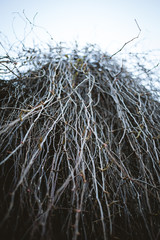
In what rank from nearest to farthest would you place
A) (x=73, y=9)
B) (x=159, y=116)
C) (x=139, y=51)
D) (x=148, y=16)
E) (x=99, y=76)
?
(x=159, y=116), (x=99, y=76), (x=139, y=51), (x=148, y=16), (x=73, y=9)

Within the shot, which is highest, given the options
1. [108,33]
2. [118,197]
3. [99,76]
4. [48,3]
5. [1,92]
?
[48,3]

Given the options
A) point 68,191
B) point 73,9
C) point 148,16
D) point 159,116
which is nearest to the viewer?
point 68,191

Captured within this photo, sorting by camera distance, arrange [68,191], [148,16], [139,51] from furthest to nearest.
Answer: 1. [148,16]
2. [139,51]
3. [68,191]

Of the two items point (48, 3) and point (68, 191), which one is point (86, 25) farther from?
point (68, 191)

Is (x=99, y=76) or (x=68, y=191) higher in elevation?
(x=99, y=76)

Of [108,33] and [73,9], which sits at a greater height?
[73,9]

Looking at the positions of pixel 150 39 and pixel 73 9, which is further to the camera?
pixel 73 9

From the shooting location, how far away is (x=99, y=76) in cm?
112

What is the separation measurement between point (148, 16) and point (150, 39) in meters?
0.34

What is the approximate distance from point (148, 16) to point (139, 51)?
478 mm

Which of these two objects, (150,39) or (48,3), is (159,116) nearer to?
(150,39)

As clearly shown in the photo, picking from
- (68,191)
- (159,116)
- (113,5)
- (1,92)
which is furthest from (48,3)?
(68,191)

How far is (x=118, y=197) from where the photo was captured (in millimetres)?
615

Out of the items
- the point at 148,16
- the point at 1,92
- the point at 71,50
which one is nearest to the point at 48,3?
the point at 71,50
